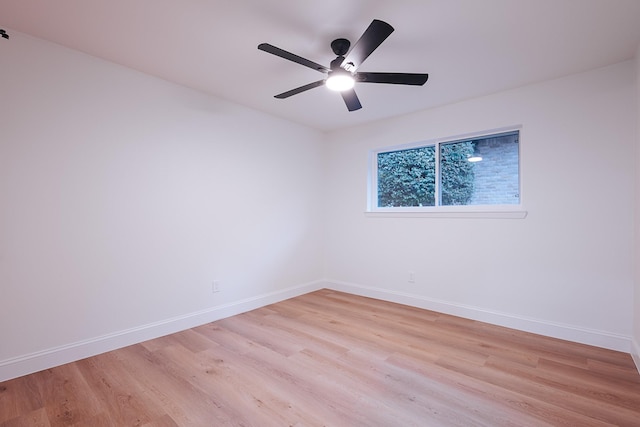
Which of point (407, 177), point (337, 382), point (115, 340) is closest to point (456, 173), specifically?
point (407, 177)

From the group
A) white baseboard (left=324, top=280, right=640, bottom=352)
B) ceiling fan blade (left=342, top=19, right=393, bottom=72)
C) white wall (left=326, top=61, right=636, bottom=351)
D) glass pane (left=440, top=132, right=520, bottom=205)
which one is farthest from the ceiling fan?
white baseboard (left=324, top=280, right=640, bottom=352)

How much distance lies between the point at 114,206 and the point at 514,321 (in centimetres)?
386

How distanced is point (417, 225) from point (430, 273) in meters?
0.59

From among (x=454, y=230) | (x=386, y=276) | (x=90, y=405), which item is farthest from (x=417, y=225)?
(x=90, y=405)

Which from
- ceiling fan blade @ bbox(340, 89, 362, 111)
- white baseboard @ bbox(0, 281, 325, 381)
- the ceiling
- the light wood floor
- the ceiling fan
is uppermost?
the ceiling

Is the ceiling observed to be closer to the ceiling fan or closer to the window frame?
the ceiling fan

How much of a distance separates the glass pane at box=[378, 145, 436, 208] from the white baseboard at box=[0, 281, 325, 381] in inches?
83.8

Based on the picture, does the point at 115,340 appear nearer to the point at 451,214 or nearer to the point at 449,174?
the point at 451,214

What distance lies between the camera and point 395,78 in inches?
83.0

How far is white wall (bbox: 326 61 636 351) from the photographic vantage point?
250cm

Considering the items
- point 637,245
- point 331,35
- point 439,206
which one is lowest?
point 637,245

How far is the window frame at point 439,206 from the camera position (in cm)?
303

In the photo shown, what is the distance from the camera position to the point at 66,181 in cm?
230

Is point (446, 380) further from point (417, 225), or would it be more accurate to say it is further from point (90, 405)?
point (90, 405)
